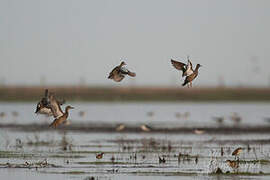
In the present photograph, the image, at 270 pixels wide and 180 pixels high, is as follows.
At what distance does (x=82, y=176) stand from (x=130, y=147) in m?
6.66

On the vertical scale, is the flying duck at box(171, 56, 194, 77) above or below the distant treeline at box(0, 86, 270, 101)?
below

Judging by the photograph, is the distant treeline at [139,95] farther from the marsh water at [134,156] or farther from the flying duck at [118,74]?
the flying duck at [118,74]

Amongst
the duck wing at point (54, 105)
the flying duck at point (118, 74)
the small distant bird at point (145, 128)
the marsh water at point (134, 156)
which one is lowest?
the marsh water at point (134, 156)

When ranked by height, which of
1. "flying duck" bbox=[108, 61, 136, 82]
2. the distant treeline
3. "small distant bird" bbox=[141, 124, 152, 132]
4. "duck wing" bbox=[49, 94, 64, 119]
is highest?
the distant treeline

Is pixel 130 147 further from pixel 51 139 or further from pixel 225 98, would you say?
pixel 225 98

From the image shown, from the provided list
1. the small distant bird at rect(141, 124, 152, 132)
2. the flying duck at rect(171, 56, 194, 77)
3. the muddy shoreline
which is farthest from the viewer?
the muddy shoreline

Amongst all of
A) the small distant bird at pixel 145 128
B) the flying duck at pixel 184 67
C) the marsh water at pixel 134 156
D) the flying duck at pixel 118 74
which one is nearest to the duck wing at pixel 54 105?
the marsh water at pixel 134 156

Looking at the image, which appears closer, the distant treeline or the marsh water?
the marsh water

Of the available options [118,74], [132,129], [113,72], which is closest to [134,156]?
[118,74]

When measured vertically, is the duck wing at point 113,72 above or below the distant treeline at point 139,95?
below

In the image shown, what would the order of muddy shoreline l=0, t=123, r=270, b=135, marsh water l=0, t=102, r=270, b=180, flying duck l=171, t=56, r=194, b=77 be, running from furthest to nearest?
muddy shoreline l=0, t=123, r=270, b=135, flying duck l=171, t=56, r=194, b=77, marsh water l=0, t=102, r=270, b=180

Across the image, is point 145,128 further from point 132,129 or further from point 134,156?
point 134,156

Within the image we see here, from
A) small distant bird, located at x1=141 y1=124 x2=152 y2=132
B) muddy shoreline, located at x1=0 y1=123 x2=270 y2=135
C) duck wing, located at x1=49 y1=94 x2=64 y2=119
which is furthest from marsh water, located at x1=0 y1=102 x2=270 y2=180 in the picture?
duck wing, located at x1=49 y1=94 x2=64 y2=119

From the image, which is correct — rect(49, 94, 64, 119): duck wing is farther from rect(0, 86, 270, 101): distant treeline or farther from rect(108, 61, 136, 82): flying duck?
rect(0, 86, 270, 101): distant treeline
